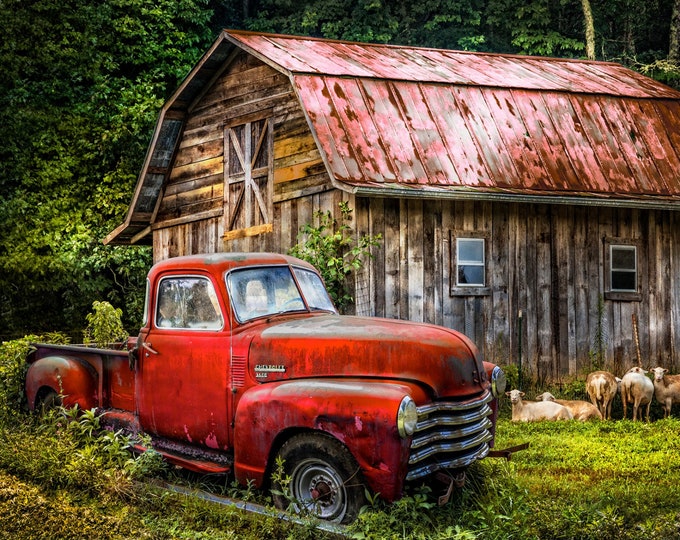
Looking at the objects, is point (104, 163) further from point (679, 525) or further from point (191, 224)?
point (679, 525)

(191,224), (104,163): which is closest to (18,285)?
(104,163)

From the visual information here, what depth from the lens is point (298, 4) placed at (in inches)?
1271

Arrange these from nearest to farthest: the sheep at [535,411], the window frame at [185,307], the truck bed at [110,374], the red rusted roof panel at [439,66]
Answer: the window frame at [185,307] < the truck bed at [110,374] < the sheep at [535,411] < the red rusted roof panel at [439,66]

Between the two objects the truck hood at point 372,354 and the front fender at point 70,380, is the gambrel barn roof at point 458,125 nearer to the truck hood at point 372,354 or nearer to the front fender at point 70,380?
the front fender at point 70,380

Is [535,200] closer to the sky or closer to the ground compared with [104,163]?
closer to the ground

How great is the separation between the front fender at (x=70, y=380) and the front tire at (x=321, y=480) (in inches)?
116

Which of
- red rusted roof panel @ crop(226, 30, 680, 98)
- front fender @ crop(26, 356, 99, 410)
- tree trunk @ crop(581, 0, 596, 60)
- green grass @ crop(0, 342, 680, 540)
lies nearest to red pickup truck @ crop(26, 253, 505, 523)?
front fender @ crop(26, 356, 99, 410)

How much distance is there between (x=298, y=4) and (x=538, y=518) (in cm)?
2763

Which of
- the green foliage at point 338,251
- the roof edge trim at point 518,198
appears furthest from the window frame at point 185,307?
the green foliage at point 338,251

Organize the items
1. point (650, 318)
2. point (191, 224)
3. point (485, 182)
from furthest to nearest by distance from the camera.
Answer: point (191, 224) → point (650, 318) → point (485, 182)

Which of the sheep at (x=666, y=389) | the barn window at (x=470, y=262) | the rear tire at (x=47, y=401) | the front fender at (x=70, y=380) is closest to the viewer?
the front fender at (x=70, y=380)

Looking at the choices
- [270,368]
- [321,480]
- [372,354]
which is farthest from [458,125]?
[321,480]

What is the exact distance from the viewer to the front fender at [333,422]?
6559mm

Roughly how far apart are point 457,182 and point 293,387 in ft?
26.1
